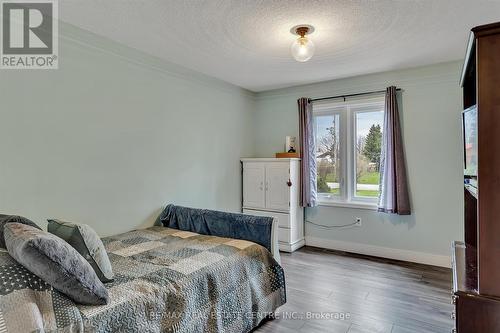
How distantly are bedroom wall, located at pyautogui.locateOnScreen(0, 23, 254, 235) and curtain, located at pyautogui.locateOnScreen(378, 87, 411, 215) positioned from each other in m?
2.20

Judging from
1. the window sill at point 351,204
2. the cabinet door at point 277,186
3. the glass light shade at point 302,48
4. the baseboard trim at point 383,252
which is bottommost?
the baseboard trim at point 383,252

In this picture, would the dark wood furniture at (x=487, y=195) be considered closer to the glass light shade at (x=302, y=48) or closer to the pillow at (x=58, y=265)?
the glass light shade at (x=302, y=48)

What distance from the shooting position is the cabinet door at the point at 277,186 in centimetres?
414

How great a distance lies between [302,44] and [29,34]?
7.34ft

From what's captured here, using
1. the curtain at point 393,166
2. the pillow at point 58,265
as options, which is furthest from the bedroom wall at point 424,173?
the pillow at point 58,265

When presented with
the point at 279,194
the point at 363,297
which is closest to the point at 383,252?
the point at 363,297

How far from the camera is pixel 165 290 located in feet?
5.56

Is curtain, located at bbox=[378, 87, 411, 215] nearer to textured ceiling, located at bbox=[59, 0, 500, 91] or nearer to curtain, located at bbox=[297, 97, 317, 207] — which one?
textured ceiling, located at bbox=[59, 0, 500, 91]

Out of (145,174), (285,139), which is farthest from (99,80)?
(285,139)

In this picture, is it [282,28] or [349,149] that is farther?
[349,149]

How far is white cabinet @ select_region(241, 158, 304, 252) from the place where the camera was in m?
4.13

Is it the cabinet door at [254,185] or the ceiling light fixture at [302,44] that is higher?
the ceiling light fixture at [302,44]

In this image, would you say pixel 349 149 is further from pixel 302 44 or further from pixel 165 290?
pixel 165 290

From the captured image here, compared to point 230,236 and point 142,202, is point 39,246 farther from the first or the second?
point 142,202
